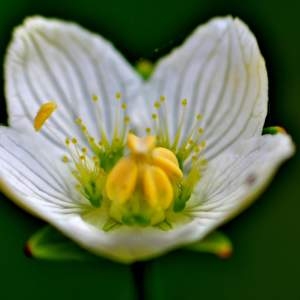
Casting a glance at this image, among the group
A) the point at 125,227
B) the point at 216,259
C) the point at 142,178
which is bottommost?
the point at 216,259

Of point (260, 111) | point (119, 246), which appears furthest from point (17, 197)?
point (260, 111)

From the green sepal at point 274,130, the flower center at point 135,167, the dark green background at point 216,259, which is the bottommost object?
the dark green background at point 216,259

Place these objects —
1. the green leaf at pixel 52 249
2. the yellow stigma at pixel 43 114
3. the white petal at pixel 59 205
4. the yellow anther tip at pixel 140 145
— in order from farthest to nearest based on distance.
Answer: the yellow stigma at pixel 43 114
the yellow anther tip at pixel 140 145
the green leaf at pixel 52 249
the white petal at pixel 59 205

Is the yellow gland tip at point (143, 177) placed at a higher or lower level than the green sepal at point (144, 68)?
lower

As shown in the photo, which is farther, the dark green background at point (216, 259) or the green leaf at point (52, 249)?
the dark green background at point (216, 259)

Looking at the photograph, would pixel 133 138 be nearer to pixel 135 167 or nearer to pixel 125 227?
pixel 135 167

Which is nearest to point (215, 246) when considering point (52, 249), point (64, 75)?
point (52, 249)

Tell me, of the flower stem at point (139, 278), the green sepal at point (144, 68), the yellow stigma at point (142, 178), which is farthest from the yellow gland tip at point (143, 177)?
the green sepal at point (144, 68)

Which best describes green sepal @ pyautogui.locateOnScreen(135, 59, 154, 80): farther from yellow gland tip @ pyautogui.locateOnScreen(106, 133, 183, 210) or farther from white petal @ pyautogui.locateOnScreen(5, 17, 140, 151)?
yellow gland tip @ pyautogui.locateOnScreen(106, 133, 183, 210)

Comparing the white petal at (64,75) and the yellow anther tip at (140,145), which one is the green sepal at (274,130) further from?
the white petal at (64,75)
